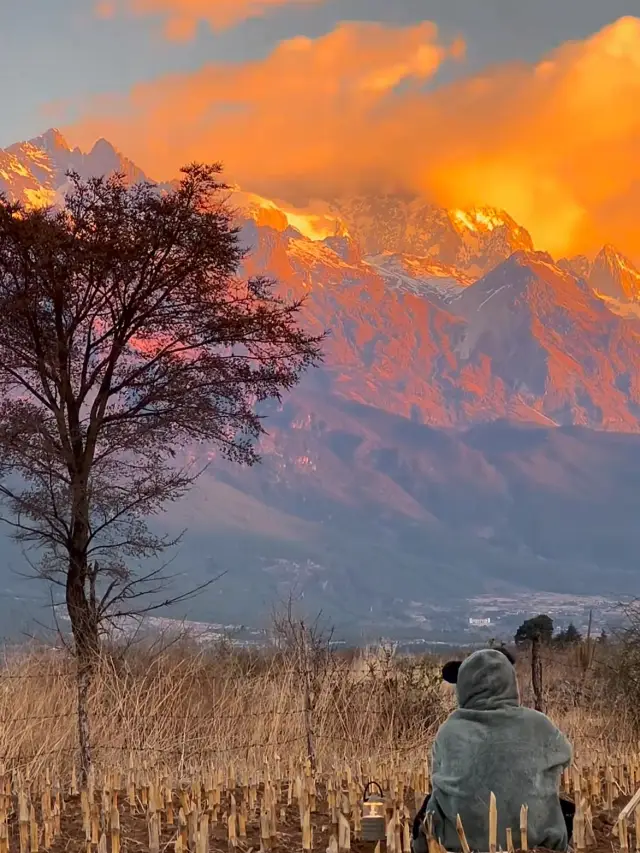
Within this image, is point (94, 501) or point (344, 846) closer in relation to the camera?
point (344, 846)

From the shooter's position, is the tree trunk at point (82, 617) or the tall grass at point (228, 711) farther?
the tree trunk at point (82, 617)

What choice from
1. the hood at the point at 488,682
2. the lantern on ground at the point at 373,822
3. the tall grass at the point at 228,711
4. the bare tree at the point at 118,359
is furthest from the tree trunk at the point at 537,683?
the hood at the point at 488,682

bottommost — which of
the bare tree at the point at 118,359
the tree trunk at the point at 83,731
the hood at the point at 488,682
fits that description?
the tree trunk at the point at 83,731

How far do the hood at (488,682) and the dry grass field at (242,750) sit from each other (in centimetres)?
95

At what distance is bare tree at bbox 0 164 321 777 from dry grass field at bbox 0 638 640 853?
3.62 ft

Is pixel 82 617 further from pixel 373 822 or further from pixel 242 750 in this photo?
pixel 373 822

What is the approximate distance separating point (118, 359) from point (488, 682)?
30.1 ft

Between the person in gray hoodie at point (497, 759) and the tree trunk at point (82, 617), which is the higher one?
the tree trunk at point (82, 617)

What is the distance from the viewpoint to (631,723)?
1559 centimetres

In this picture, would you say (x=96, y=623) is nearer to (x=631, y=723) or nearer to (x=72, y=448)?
(x=72, y=448)

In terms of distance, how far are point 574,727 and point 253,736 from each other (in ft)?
17.0

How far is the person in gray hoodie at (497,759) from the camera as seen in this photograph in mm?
6277

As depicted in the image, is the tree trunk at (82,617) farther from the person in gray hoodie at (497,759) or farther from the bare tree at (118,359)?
the person in gray hoodie at (497,759)

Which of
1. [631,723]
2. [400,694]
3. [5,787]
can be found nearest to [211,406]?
[400,694]
